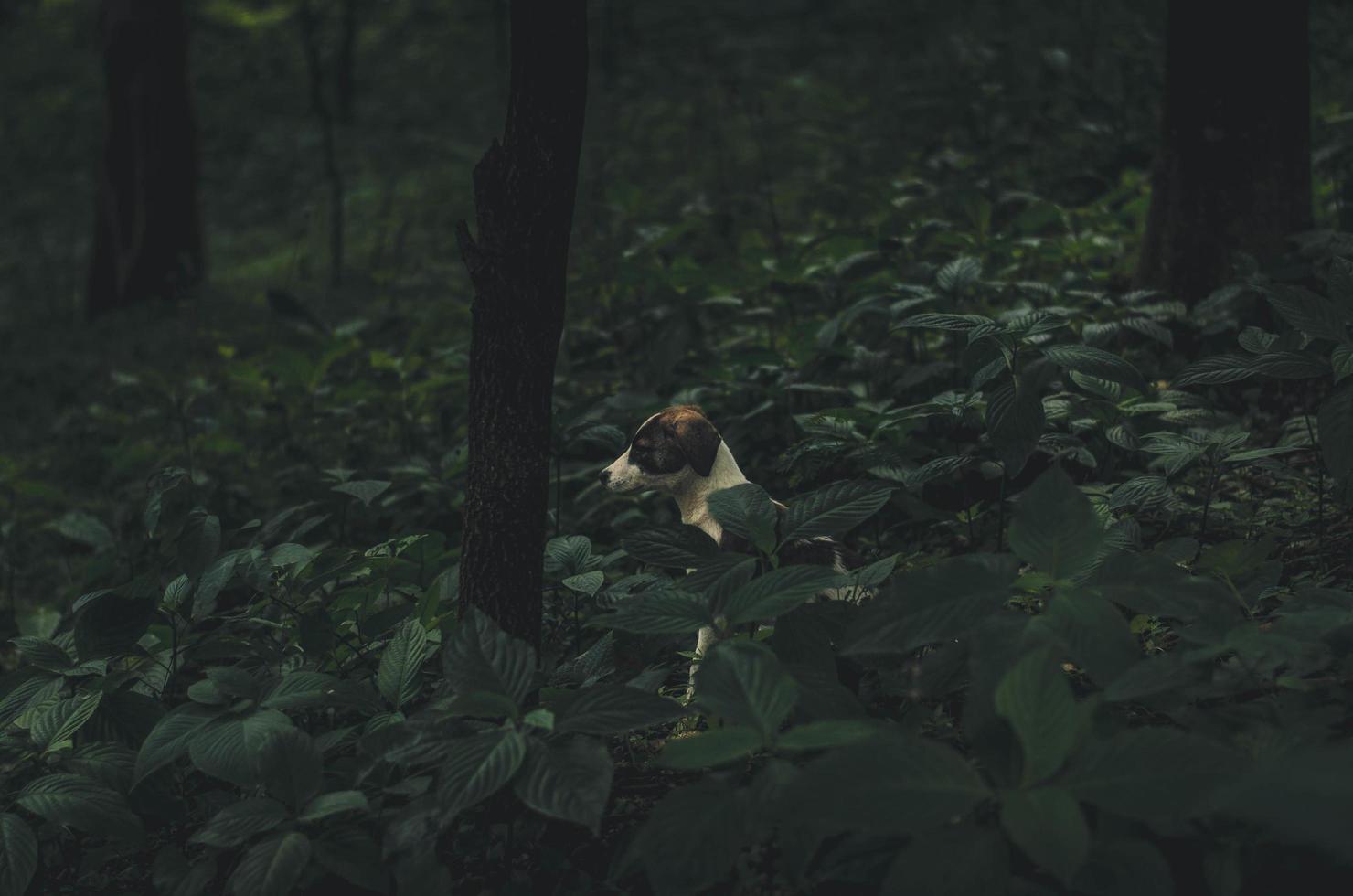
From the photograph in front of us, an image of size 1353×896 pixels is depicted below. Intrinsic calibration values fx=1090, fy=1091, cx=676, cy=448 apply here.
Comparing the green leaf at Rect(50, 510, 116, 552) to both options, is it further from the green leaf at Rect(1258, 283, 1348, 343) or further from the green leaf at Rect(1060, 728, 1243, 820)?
the green leaf at Rect(1258, 283, 1348, 343)

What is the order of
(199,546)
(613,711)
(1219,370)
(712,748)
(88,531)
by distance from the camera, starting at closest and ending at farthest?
(712,748)
(613,711)
(1219,370)
(199,546)
(88,531)

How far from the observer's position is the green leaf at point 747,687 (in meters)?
1.73

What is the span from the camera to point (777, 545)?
2361mm

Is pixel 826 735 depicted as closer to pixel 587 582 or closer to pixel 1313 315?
pixel 587 582

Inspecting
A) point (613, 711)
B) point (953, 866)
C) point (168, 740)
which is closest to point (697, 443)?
point (613, 711)

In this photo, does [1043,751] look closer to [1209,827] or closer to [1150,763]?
[1150,763]

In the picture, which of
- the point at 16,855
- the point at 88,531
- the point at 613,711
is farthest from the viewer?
the point at 88,531

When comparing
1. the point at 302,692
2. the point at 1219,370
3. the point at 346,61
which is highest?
the point at 346,61

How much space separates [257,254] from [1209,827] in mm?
11633

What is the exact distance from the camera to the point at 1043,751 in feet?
5.03

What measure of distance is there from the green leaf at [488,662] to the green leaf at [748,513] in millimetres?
533

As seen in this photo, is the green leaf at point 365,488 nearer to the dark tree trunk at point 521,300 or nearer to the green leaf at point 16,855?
the dark tree trunk at point 521,300

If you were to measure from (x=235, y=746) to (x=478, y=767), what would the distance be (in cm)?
58

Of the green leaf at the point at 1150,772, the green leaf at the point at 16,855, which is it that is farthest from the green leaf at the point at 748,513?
the green leaf at the point at 16,855
